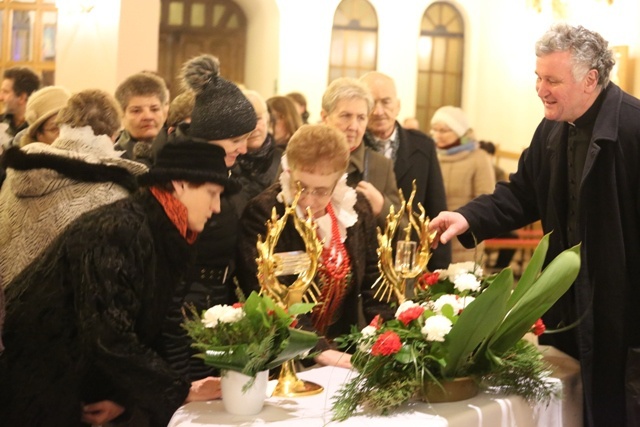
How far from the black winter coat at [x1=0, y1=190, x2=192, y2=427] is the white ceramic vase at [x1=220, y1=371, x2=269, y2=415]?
16 cm

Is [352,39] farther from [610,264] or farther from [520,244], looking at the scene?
[610,264]

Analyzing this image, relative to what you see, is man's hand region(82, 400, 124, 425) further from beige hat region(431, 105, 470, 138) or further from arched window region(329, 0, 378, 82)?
arched window region(329, 0, 378, 82)

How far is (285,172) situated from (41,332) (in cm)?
102

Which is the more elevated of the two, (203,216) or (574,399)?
(203,216)

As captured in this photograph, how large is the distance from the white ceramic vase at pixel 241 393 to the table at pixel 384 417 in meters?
0.02

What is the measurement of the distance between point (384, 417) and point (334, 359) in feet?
1.78

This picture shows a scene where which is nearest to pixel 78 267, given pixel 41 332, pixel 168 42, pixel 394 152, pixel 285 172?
pixel 41 332

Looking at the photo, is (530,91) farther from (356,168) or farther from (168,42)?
(356,168)

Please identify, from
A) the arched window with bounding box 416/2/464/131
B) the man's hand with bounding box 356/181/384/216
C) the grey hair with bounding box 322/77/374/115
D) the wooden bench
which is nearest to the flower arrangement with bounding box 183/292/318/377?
the man's hand with bounding box 356/181/384/216

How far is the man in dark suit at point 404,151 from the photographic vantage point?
5168 millimetres

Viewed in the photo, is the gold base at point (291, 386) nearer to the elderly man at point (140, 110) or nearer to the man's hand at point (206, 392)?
the man's hand at point (206, 392)

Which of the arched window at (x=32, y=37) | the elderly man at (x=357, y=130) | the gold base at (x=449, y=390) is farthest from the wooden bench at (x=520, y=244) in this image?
the gold base at (x=449, y=390)

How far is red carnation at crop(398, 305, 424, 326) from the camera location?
9.74ft

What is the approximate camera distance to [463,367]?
300 centimetres
